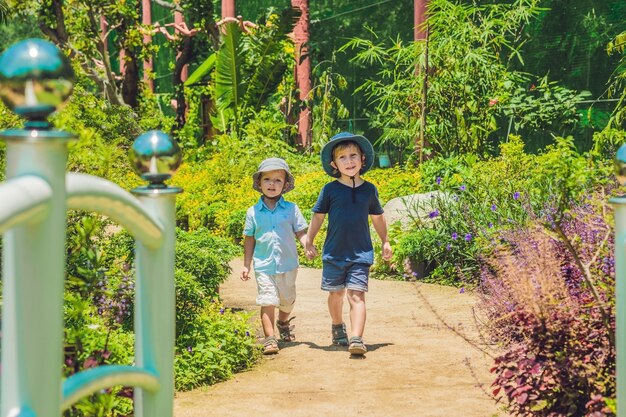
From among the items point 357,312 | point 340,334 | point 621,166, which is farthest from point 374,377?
point 621,166

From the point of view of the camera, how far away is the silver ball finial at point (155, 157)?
210cm

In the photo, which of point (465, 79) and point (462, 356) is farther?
point (465, 79)

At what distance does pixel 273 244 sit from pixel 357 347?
0.93 meters

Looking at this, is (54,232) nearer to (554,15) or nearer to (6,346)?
(6,346)

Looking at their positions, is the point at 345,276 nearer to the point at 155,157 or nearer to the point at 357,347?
the point at 357,347

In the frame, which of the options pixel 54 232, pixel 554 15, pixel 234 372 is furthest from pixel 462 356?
pixel 554 15

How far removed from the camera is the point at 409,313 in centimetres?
743

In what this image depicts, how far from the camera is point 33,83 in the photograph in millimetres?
1537

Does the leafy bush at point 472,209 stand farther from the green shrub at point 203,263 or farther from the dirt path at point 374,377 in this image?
the green shrub at point 203,263

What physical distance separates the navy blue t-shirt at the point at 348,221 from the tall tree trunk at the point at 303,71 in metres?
10.3

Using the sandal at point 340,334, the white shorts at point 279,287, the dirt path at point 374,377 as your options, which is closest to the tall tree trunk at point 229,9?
the dirt path at point 374,377

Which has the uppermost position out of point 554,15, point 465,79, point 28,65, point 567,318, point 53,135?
point 554,15

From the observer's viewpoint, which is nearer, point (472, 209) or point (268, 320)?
point (268, 320)

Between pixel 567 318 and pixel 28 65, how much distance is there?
277 cm
